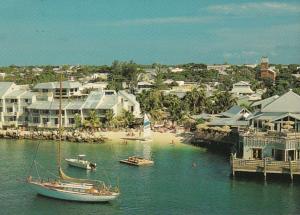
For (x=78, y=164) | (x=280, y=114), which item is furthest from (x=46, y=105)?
(x=280, y=114)

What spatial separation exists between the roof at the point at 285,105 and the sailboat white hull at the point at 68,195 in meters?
28.0

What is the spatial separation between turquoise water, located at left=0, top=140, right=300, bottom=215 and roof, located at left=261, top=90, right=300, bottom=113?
9014 millimetres

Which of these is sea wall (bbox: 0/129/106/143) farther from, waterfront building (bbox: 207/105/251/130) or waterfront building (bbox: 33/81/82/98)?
waterfront building (bbox: 207/105/251/130)

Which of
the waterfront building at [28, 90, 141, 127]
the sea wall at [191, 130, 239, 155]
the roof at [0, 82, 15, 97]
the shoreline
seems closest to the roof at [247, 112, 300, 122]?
the sea wall at [191, 130, 239, 155]

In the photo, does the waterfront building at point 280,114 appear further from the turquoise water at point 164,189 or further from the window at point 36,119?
the window at point 36,119

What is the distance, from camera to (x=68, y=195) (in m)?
52.2

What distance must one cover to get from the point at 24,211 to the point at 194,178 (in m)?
20.0

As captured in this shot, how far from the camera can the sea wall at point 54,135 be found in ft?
294

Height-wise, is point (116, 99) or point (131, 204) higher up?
point (116, 99)

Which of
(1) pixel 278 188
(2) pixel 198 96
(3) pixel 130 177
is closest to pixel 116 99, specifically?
(2) pixel 198 96

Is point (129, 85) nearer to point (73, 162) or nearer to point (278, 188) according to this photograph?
point (73, 162)

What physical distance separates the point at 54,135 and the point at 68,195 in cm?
4114

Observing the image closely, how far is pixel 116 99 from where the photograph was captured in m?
102

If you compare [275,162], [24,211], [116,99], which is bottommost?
[24,211]
